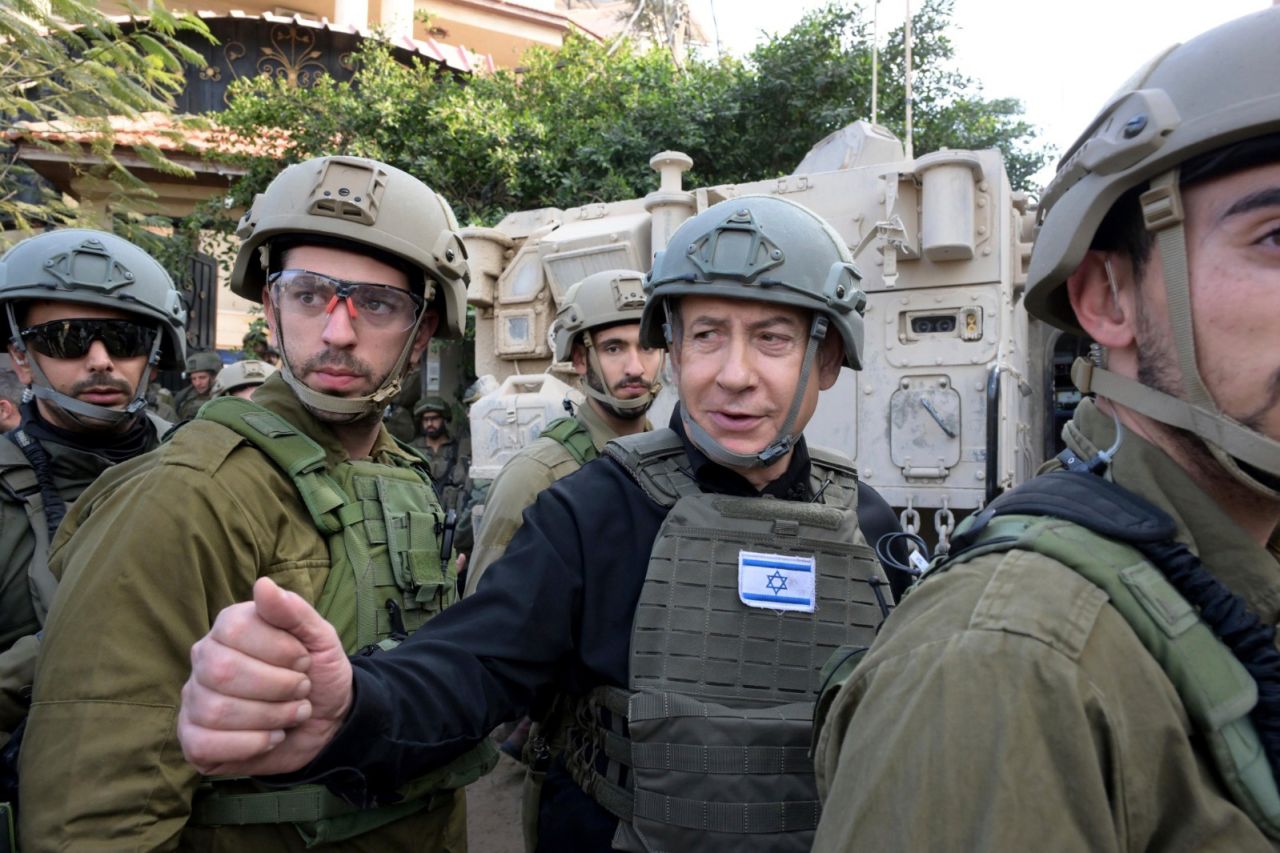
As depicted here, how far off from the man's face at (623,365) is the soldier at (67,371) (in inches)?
69.0

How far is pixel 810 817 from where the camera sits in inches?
65.7

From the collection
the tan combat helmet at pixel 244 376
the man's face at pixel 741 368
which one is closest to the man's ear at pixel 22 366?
the man's face at pixel 741 368

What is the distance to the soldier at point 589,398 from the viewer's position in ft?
11.0

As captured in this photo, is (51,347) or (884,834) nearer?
(884,834)

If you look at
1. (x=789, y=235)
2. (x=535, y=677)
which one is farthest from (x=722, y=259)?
(x=535, y=677)

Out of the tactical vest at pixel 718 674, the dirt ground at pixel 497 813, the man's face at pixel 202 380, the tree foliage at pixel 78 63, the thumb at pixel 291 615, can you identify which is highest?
the tree foliage at pixel 78 63

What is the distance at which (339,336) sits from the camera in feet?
7.18

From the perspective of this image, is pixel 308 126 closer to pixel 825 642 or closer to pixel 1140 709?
pixel 825 642

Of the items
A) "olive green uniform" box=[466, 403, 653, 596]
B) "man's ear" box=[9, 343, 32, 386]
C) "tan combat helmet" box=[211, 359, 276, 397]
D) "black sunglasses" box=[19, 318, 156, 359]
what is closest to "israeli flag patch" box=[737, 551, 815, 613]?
"olive green uniform" box=[466, 403, 653, 596]

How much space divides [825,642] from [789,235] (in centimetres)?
91

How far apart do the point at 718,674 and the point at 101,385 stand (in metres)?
2.33

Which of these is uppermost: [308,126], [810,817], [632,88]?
[632,88]

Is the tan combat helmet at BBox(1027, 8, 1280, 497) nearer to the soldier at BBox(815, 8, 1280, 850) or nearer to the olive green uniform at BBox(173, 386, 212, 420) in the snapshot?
the soldier at BBox(815, 8, 1280, 850)

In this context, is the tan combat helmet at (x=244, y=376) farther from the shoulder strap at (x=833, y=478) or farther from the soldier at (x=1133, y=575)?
the soldier at (x=1133, y=575)
